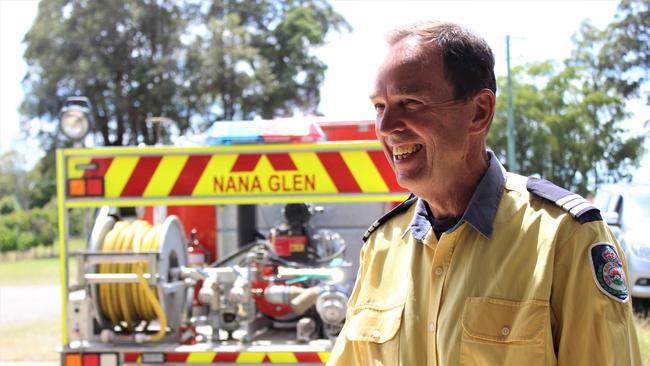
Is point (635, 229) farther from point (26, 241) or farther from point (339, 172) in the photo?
point (26, 241)

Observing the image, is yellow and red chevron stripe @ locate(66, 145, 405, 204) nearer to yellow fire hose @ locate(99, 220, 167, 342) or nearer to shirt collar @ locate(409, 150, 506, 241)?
yellow fire hose @ locate(99, 220, 167, 342)

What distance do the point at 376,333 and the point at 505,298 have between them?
38cm

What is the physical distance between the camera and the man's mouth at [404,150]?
1.73 metres

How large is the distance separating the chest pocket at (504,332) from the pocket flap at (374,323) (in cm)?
23

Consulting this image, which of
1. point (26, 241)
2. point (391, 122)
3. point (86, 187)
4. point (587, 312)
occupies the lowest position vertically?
point (26, 241)

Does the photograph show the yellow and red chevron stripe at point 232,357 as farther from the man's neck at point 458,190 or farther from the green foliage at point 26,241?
the green foliage at point 26,241

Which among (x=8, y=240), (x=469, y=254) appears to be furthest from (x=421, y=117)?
(x=8, y=240)

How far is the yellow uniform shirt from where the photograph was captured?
4.87 feet

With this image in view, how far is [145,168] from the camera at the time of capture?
4.26m

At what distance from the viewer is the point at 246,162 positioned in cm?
417


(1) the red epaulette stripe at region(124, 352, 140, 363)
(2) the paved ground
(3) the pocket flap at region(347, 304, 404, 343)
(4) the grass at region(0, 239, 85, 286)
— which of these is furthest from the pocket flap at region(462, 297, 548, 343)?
(4) the grass at region(0, 239, 85, 286)

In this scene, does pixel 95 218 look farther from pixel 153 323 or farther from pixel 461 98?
pixel 461 98

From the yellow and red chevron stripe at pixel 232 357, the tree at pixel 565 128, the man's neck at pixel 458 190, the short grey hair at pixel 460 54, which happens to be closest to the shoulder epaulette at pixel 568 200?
the man's neck at pixel 458 190

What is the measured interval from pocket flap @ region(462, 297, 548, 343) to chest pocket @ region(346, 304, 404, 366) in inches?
9.1
